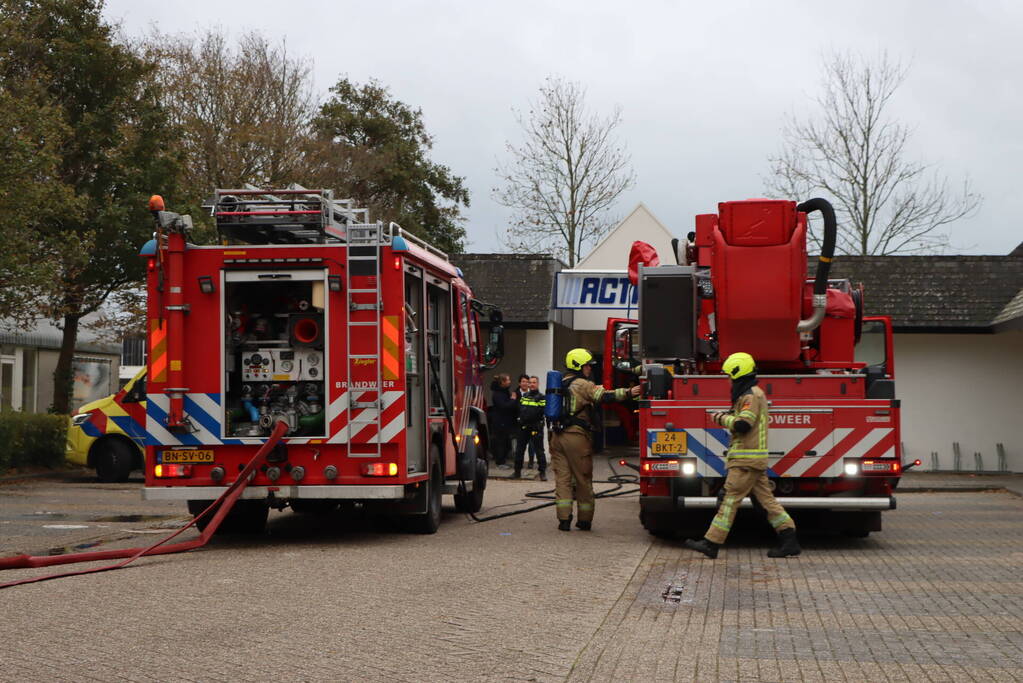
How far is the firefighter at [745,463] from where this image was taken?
37.5 feet

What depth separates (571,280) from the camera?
26234 millimetres

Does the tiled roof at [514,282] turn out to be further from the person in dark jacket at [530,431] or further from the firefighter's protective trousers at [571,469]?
the firefighter's protective trousers at [571,469]

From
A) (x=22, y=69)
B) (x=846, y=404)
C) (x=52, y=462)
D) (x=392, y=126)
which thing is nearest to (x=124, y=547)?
(x=846, y=404)

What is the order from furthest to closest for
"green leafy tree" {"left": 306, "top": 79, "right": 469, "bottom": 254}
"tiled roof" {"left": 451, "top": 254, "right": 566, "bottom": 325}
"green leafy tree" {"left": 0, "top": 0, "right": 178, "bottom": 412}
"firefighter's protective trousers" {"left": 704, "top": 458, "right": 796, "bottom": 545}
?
"green leafy tree" {"left": 306, "top": 79, "right": 469, "bottom": 254}, "tiled roof" {"left": 451, "top": 254, "right": 566, "bottom": 325}, "green leafy tree" {"left": 0, "top": 0, "right": 178, "bottom": 412}, "firefighter's protective trousers" {"left": 704, "top": 458, "right": 796, "bottom": 545}

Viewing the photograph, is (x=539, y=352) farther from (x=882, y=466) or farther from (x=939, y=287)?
(x=882, y=466)

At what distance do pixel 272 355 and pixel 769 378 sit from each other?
15.7ft

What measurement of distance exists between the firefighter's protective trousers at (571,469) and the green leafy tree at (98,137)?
13056 millimetres

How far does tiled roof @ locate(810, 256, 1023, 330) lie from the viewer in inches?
1000

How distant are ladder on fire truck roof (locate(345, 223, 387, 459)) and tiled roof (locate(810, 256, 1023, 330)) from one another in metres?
15.4

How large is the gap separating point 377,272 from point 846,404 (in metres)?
4.60

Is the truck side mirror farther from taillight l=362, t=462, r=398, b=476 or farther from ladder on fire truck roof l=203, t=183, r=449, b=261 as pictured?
taillight l=362, t=462, r=398, b=476

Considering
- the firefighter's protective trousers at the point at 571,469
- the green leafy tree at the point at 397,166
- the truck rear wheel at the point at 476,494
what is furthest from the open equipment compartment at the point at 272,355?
the green leafy tree at the point at 397,166

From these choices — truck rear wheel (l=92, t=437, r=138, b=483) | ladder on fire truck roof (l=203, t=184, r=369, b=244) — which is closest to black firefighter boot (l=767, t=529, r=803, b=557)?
ladder on fire truck roof (l=203, t=184, r=369, b=244)

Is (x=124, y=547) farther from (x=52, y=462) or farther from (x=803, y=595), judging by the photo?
(x=52, y=462)
